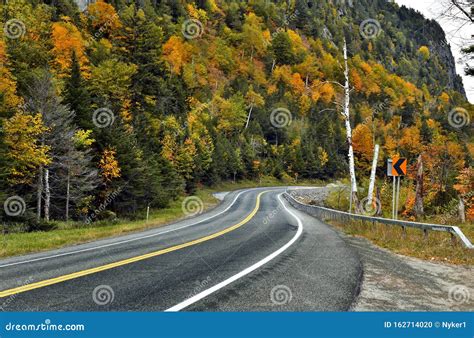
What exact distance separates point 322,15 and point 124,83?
592ft

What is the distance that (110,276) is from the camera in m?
6.55

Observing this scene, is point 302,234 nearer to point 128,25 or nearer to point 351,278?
point 351,278

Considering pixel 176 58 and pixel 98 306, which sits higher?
pixel 176 58

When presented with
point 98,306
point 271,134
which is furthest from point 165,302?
point 271,134

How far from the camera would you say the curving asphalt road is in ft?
16.1
